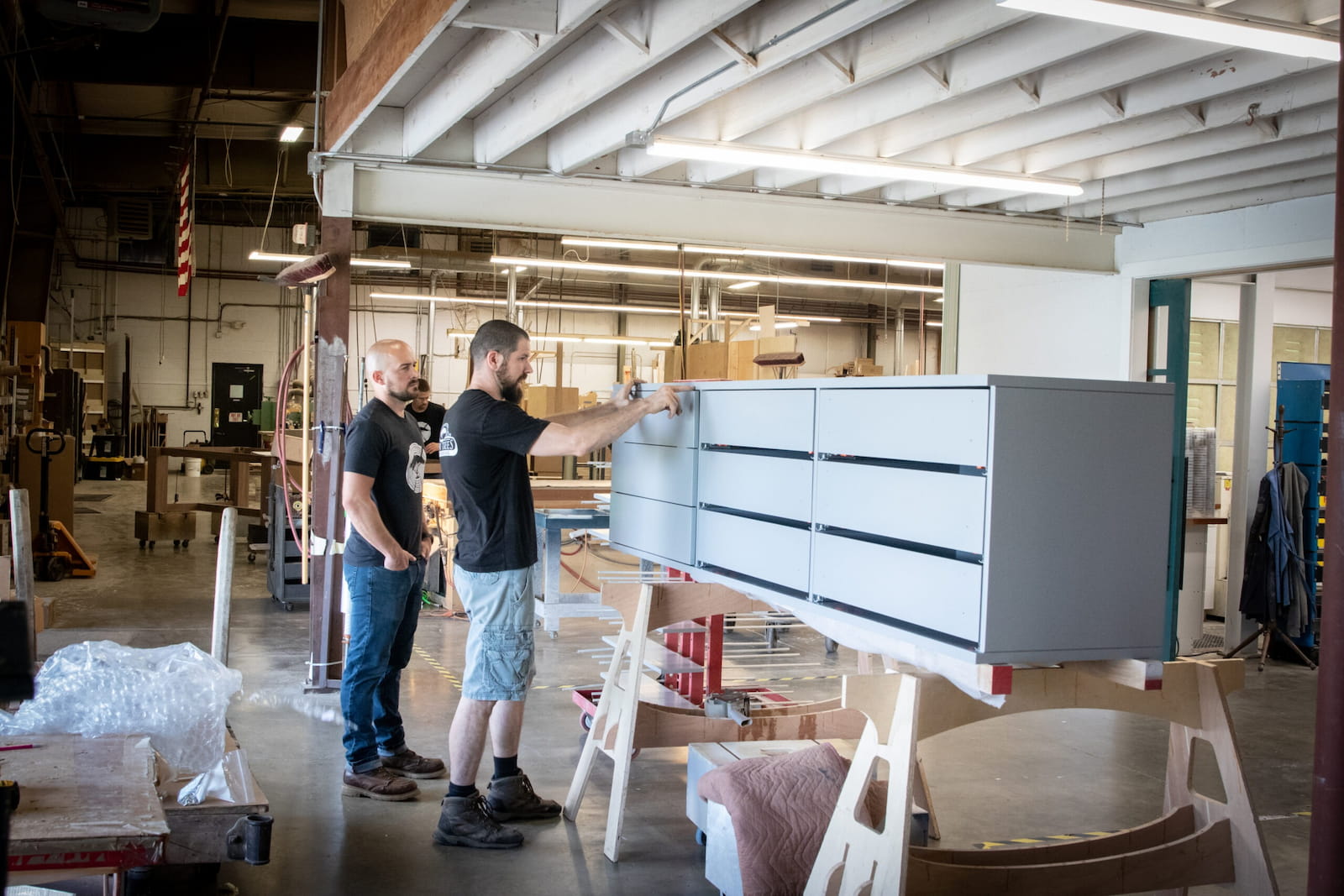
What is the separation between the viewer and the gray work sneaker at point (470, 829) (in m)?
4.27

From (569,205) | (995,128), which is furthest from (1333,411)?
(569,205)

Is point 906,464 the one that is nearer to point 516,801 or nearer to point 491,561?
point 491,561

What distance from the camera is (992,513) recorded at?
8.82 ft

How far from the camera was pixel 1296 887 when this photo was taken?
13.6ft

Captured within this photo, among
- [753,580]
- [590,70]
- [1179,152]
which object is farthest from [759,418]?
[1179,152]

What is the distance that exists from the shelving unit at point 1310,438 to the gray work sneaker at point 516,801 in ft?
20.8

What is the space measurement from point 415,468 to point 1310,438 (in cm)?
689

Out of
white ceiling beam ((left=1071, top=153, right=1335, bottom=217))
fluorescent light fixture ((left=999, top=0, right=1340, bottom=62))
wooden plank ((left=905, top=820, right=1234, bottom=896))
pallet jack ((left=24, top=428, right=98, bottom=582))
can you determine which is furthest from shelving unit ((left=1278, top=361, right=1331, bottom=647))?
pallet jack ((left=24, top=428, right=98, bottom=582))

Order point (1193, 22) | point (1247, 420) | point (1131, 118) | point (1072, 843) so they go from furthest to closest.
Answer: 1. point (1247, 420)
2. point (1131, 118)
3. point (1193, 22)
4. point (1072, 843)

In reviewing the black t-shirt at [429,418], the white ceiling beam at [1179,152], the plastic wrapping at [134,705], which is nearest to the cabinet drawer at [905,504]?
the plastic wrapping at [134,705]

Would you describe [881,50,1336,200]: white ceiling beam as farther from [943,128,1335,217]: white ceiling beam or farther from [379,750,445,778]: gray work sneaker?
[379,750,445,778]: gray work sneaker

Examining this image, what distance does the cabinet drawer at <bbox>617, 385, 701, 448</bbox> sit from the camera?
4102mm

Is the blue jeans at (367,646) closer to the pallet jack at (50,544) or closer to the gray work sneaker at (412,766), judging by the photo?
the gray work sneaker at (412,766)

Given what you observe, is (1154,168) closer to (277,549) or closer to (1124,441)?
(1124,441)
